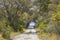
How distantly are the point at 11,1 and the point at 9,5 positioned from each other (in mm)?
808

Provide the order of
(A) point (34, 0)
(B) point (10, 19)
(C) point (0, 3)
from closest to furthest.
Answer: (C) point (0, 3), (B) point (10, 19), (A) point (34, 0)

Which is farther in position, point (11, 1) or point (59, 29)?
point (11, 1)

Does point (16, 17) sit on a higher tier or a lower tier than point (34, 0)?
lower

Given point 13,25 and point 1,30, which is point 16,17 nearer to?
point 13,25

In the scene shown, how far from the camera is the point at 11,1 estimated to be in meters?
36.8

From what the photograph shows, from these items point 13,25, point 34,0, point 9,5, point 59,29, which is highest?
point 34,0

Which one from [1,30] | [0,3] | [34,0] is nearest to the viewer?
[1,30]

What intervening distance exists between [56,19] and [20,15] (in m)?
23.1

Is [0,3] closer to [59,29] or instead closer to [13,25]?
[13,25]

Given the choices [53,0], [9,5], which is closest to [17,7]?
[9,5]

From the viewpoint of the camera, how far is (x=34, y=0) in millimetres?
47344

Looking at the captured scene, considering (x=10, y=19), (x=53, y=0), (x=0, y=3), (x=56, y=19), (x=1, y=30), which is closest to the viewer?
(x=56, y=19)

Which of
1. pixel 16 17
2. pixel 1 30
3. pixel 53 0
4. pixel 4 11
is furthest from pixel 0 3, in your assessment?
pixel 1 30

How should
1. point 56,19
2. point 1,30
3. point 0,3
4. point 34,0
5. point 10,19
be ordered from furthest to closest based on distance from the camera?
point 34,0 → point 10,19 → point 0,3 → point 1,30 → point 56,19
